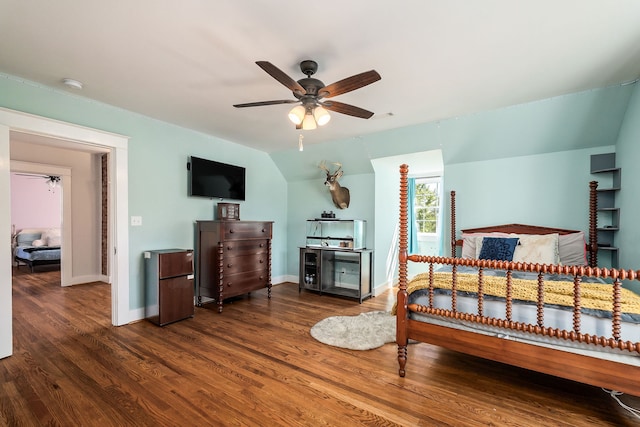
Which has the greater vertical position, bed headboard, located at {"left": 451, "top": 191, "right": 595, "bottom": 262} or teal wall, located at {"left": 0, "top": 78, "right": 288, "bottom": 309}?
teal wall, located at {"left": 0, "top": 78, "right": 288, "bottom": 309}

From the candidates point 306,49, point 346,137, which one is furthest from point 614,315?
point 346,137

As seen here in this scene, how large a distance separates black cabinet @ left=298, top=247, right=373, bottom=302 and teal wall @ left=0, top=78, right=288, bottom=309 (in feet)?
5.85

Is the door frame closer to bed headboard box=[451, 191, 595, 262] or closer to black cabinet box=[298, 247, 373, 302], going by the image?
black cabinet box=[298, 247, 373, 302]

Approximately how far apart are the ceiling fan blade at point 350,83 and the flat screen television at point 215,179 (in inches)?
102

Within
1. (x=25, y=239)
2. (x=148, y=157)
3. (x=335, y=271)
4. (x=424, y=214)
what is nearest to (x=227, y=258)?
(x=148, y=157)

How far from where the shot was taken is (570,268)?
1.84 m

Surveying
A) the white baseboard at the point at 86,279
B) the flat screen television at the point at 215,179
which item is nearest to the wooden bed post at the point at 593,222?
the flat screen television at the point at 215,179

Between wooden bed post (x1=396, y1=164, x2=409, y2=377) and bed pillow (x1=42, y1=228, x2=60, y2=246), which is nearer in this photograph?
wooden bed post (x1=396, y1=164, x2=409, y2=377)

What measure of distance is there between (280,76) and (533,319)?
2454 mm

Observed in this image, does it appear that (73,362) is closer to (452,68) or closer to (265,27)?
(265,27)

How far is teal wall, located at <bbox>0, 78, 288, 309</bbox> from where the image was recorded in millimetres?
Answer: 2949

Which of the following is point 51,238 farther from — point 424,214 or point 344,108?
point 424,214

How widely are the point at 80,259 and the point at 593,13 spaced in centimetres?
768

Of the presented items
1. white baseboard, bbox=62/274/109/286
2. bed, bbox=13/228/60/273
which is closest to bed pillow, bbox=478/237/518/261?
white baseboard, bbox=62/274/109/286
